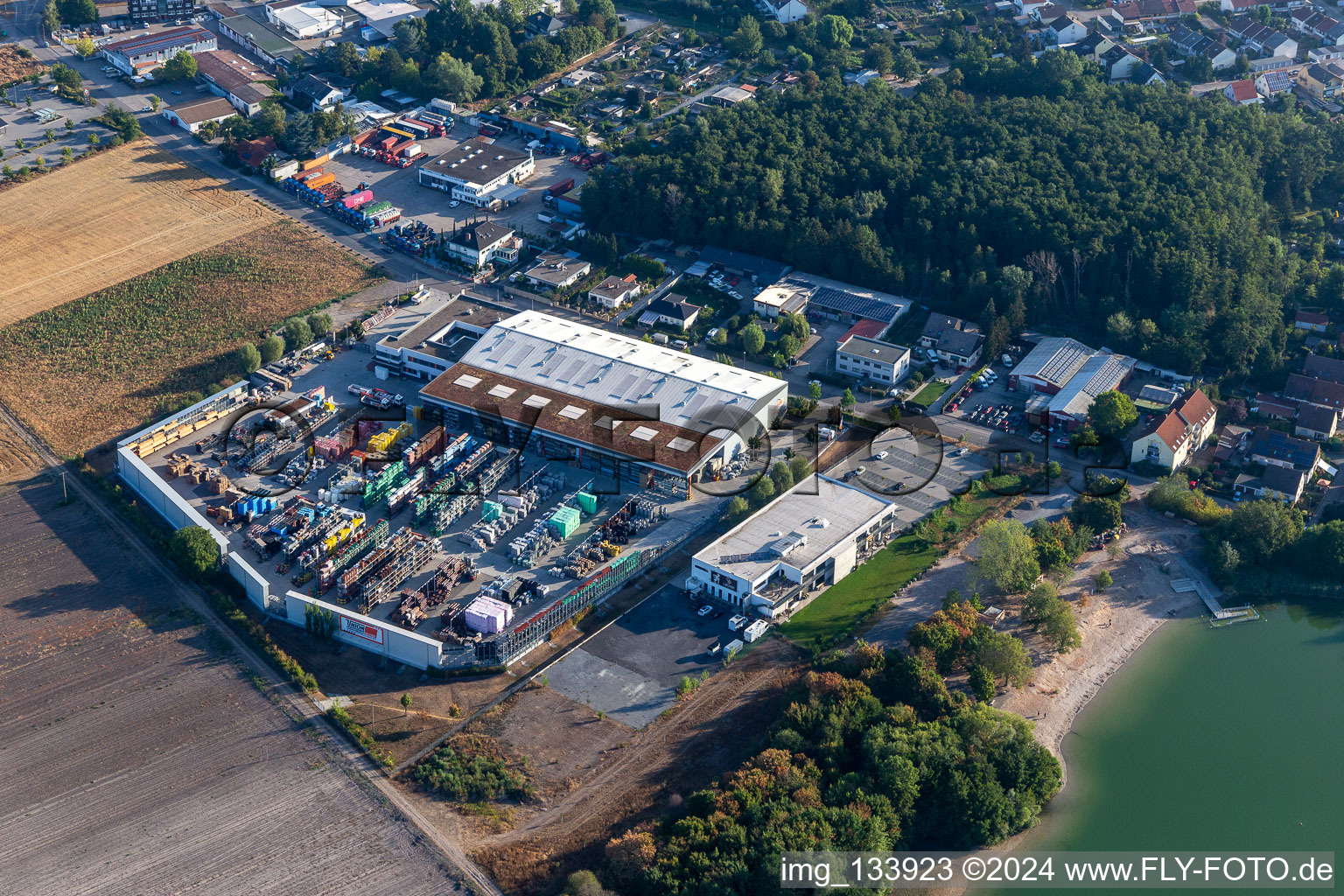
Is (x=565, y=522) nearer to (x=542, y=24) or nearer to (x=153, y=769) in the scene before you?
(x=153, y=769)

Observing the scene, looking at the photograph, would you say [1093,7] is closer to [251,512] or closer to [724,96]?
[724,96]

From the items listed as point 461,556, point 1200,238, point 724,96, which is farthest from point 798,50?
point 461,556

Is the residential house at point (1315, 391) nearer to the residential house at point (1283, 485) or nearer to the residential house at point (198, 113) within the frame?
the residential house at point (1283, 485)

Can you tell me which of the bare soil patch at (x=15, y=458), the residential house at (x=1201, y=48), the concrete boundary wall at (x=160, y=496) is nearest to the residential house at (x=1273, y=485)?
the residential house at (x=1201, y=48)

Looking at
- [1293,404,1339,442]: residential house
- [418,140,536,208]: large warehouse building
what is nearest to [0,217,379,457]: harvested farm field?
[418,140,536,208]: large warehouse building

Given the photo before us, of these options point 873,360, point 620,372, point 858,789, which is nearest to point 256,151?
point 620,372

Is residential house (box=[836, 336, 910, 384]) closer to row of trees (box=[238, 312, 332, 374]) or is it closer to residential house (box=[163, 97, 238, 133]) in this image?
row of trees (box=[238, 312, 332, 374])
